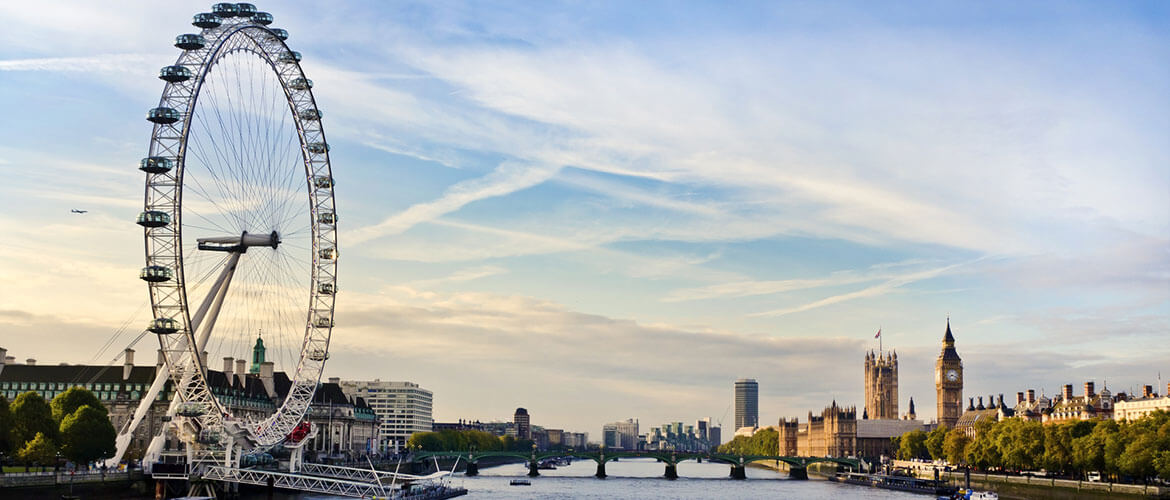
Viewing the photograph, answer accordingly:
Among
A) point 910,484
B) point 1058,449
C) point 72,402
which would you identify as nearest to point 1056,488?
point 1058,449

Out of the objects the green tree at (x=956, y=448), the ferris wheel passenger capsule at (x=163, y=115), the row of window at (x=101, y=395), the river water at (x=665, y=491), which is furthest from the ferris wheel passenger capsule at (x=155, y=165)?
the green tree at (x=956, y=448)

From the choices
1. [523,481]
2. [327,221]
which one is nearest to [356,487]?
[327,221]

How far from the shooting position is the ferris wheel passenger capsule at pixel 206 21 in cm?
8344

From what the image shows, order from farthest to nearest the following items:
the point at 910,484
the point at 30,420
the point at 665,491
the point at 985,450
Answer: the point at 910,484 → the point at 985,450 → the point at 665,491 → the point at 30,420

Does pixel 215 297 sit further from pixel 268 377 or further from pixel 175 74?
pixel 268 377

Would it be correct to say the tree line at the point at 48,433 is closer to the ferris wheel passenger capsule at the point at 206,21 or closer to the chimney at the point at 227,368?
the ferris wheel passenger capsule at the point at 206,21

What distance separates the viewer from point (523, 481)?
569ft

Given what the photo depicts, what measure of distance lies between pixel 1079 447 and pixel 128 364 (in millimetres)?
111065

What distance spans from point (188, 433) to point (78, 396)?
18283 mm

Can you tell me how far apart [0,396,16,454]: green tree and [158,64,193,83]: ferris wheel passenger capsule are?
104ft

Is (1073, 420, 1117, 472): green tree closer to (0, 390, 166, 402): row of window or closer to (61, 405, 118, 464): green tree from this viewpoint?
(61, 405, 118, 464): green tree

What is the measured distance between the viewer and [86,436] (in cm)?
9681

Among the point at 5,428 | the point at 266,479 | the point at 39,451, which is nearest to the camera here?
the point at 39,451

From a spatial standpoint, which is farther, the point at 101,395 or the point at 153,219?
the point at 101,395
